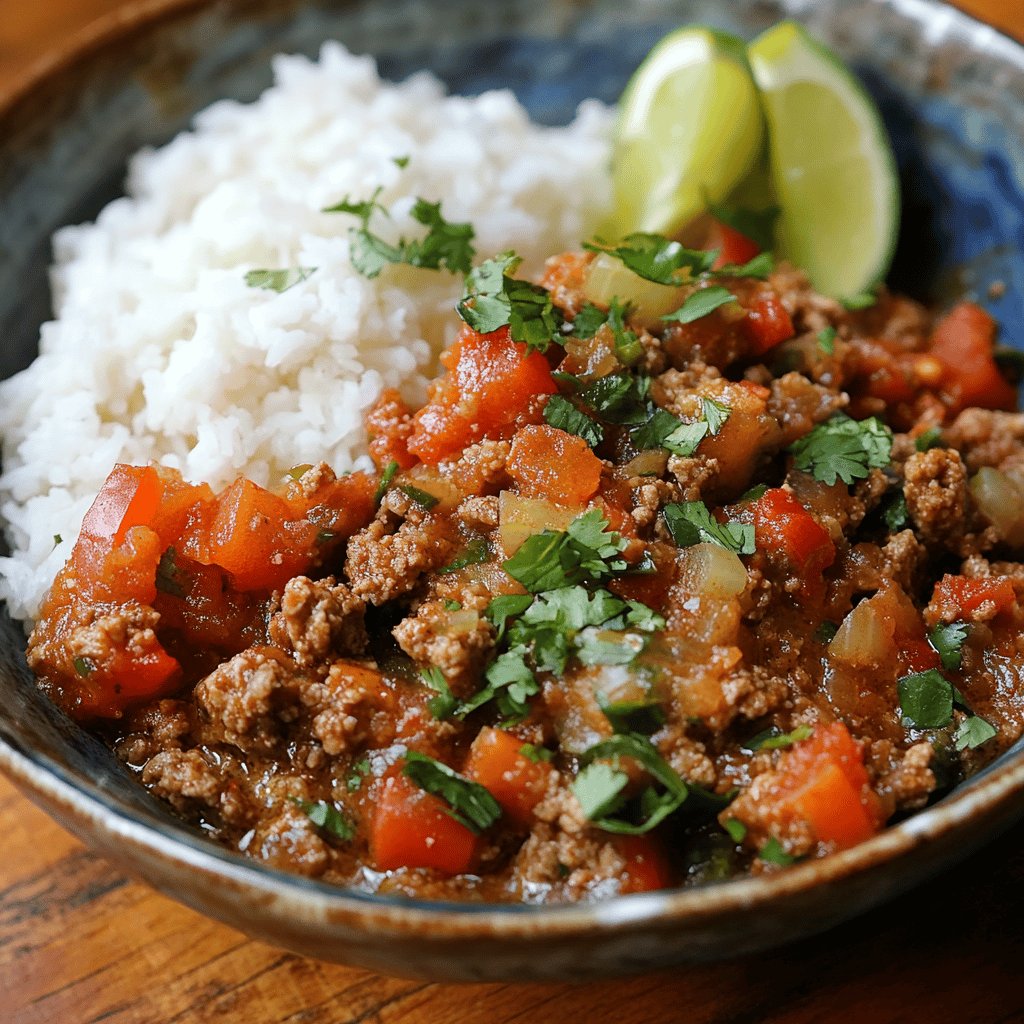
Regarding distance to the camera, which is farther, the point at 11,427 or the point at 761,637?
the point at 11,427

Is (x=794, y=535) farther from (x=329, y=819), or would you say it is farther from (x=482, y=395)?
(x=329, y=819)

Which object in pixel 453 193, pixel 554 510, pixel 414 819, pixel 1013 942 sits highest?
pixel 453 193

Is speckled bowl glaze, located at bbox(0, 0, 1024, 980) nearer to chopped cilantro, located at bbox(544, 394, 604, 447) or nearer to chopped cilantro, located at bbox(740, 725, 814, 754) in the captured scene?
chopped cilantro, located at bbox(740, 725, 814, 754)

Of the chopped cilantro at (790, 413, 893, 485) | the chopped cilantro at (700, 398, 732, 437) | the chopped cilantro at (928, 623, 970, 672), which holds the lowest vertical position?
the chopped cilantro at (928, 623, 970, 672)

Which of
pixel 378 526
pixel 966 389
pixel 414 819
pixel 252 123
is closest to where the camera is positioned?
pixel 414 819

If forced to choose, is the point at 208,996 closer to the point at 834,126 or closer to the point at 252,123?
the point at 252,123

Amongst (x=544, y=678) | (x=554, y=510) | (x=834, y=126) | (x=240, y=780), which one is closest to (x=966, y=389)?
(x=834, y=126)

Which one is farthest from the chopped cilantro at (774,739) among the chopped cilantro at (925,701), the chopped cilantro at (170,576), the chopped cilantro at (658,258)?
the chopped cilantro at (170,576)

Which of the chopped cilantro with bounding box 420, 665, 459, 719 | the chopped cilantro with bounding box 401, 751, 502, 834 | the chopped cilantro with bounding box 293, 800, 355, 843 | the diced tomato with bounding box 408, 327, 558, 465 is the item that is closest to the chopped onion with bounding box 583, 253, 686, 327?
the diced tomato with bounding box 408, 327, 558, 465
